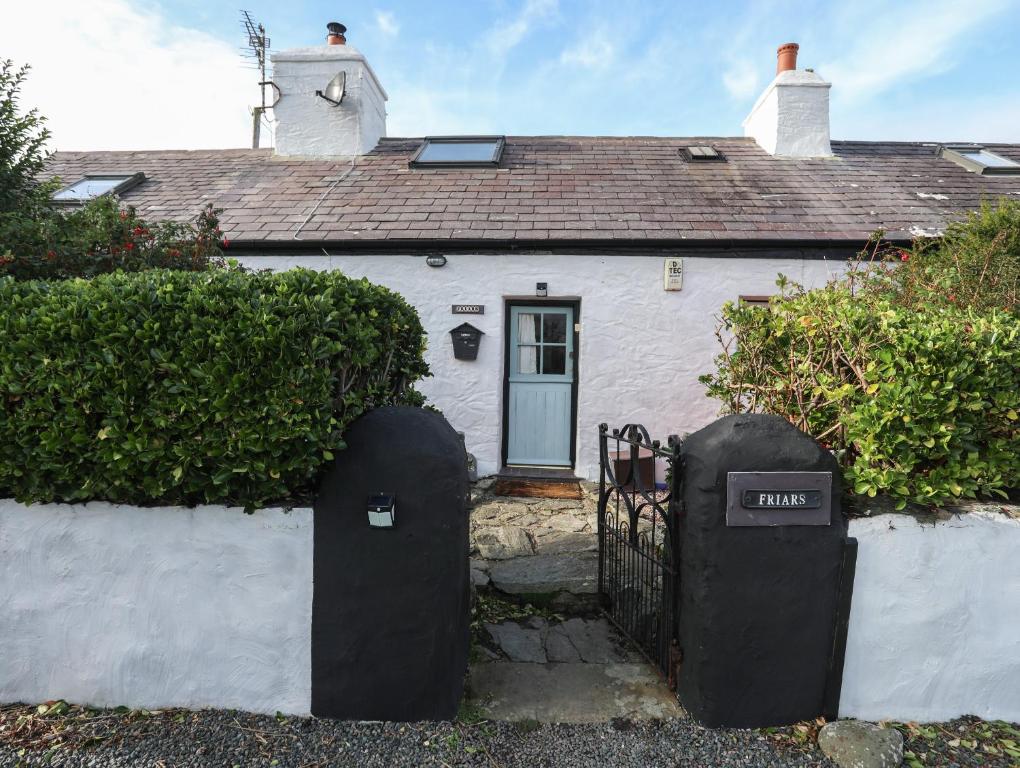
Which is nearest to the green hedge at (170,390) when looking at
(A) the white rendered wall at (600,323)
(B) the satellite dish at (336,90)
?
(A) the white rendered wall at (600,323)

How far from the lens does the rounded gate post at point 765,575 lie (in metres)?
2.49

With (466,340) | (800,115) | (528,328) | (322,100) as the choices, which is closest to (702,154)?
(800,115)

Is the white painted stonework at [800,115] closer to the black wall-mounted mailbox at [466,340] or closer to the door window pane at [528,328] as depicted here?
the door window pane at [528,328]

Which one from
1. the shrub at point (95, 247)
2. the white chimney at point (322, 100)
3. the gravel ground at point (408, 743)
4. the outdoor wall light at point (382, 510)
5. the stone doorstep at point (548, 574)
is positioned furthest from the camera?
the white chimney at point (322, 100)

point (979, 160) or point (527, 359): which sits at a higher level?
point (979, 160)

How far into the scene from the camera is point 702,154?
8.49 metres

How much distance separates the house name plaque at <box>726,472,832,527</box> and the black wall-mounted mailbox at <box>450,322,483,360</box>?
439 cm

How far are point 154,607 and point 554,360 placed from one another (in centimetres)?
507

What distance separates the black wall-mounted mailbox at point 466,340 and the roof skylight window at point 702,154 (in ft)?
16.3

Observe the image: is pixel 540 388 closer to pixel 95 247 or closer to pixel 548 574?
pixel 548 574

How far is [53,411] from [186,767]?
1.73 m

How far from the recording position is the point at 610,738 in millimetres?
2482

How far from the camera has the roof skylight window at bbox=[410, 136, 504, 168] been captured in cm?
835

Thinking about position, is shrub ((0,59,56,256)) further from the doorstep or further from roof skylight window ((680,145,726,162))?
roof skylight window ((680,145,726,162))
